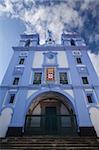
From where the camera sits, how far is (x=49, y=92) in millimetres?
13789

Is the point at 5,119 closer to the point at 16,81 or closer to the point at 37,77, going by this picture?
the point at 16,81

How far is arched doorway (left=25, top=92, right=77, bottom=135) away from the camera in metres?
11.9

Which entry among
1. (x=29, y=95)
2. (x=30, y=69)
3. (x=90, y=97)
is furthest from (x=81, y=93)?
(x=30, y=69)

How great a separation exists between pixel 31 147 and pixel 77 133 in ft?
14.7

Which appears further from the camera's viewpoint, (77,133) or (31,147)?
(77,133)

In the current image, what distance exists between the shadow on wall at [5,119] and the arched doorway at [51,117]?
113 cm

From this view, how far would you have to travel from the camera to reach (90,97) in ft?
44.4

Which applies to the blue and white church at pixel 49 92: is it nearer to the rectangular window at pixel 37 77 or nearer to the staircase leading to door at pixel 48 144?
the rectangular window at pixel 37 77

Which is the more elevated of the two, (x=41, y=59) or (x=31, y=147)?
(x=41, y=59)

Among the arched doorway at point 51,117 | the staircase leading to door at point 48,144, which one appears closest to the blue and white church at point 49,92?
the arched doorway at point 51,117

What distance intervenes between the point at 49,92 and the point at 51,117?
2016mm

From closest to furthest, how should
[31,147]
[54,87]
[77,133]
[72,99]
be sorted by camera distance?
→ [31,147], [77,133], [72,99], [54,87]

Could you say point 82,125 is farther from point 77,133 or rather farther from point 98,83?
point 98,83

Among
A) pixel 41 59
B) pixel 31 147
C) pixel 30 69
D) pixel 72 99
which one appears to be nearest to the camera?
pixel 31 147
